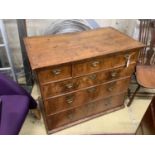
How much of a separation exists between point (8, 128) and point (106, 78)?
0.86m

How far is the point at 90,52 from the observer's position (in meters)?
1.27

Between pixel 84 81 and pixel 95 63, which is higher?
pixel 95 63

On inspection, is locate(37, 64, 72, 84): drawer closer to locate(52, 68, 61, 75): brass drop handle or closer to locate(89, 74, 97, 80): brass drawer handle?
locate(52, 68, 61, 75): brass drop handle

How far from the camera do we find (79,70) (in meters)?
1.28

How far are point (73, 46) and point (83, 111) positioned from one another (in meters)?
0.65

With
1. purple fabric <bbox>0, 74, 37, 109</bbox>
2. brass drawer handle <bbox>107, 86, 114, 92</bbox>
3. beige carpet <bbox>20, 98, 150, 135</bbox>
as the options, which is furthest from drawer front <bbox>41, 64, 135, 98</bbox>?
beige carpet <bbox>20, 98, 150, 135</bbox>

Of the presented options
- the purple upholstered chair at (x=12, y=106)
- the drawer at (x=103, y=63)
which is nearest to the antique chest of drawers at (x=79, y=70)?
the drawer at (x=103, y=63)

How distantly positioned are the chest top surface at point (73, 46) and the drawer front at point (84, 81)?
7.5 inches

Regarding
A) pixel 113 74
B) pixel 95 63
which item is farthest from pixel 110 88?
pixel 95 63

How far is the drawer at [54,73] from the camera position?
3.74ft

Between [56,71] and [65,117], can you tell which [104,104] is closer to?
[65,117]
